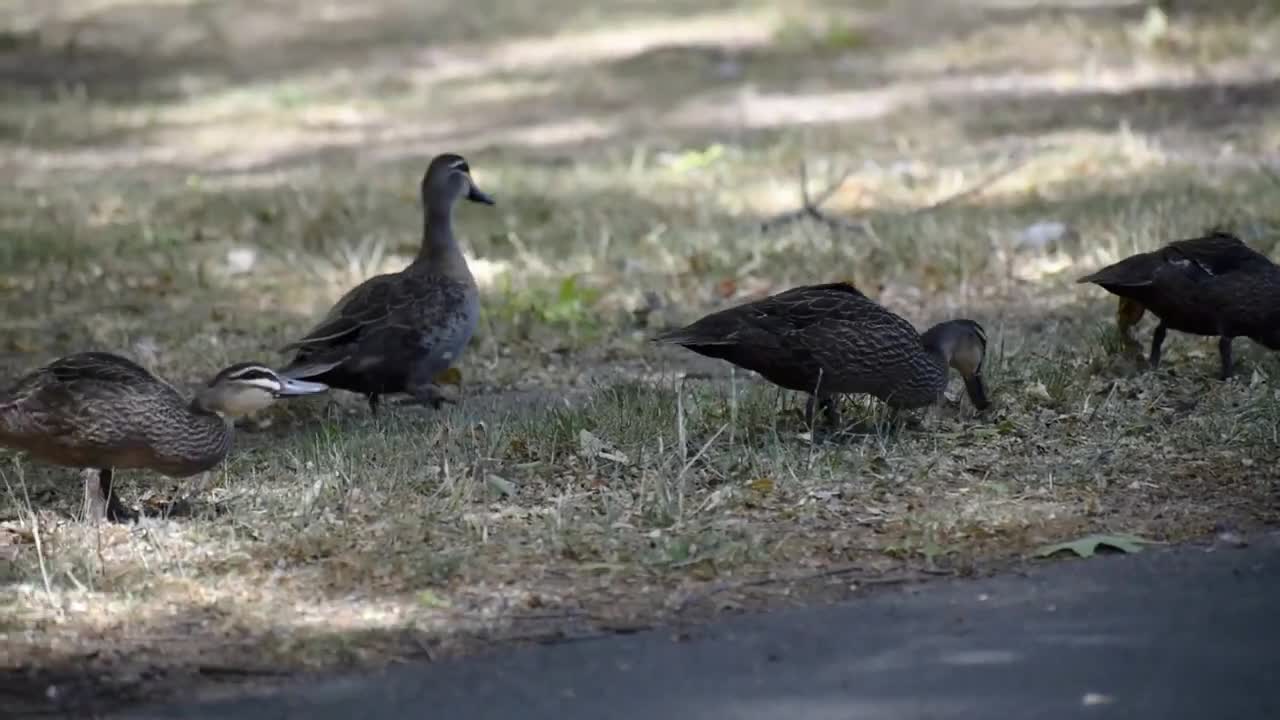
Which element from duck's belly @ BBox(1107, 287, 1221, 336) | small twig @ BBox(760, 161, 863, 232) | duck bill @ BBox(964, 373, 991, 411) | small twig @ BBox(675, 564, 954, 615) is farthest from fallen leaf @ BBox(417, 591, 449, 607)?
small twig @ BBox(760, 161, 863, 232)

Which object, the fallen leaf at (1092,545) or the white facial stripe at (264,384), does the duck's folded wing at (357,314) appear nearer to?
the white facial stripe at (264,384)

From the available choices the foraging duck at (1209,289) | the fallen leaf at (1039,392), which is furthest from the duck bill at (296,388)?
the foraging duck at (1209,289)

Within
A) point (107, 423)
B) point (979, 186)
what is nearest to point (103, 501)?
point (107, 423)

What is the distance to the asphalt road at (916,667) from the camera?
16.3ft

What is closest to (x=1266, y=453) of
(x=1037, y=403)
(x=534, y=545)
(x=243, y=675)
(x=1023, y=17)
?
(x=1037, y=403)

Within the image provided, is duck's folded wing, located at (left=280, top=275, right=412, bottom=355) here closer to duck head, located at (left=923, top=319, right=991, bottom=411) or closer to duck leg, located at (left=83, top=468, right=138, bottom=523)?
duck leg, located at (left=83, top=468, right=138, bottom=523)

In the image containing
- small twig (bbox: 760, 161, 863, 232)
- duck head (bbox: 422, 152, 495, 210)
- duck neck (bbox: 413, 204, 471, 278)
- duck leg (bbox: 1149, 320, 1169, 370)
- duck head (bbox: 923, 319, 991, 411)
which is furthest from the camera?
small twig (bbox: 760, 161, 863, 232)

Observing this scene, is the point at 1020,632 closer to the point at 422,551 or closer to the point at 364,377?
the point at 422,551

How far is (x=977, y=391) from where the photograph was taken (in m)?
7.69

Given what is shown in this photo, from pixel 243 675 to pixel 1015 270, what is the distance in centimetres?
634

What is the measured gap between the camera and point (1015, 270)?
1066cm

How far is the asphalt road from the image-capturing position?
4.97 m

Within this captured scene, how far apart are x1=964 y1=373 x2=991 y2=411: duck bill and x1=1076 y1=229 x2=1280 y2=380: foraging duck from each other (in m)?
0.71

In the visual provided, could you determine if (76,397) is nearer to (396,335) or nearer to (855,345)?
(396,335)
